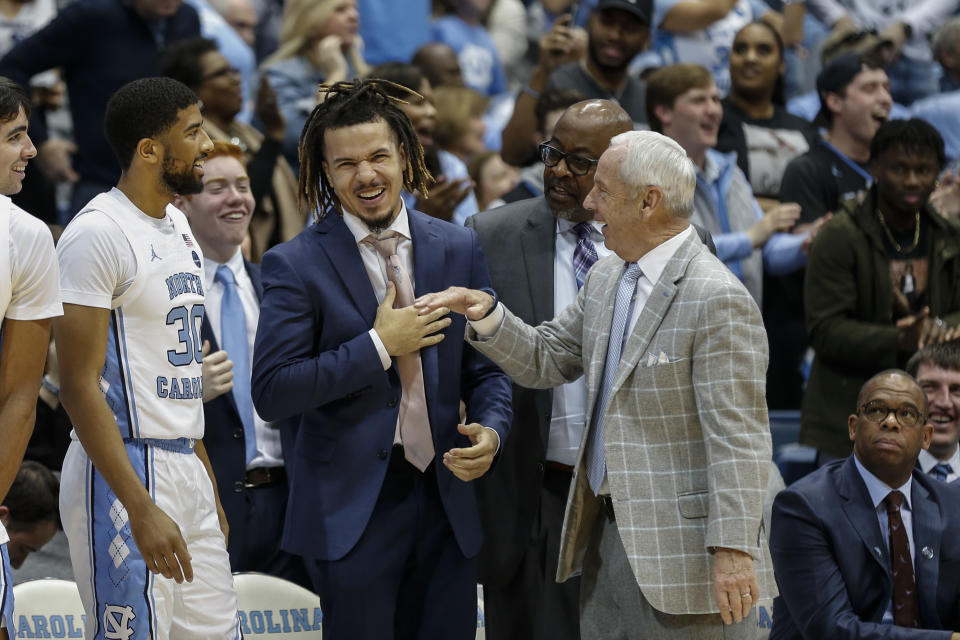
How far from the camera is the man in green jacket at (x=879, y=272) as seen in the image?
5.86 metres

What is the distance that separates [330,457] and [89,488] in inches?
25.8

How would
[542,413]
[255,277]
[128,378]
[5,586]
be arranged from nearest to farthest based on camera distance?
[5,586]
[128,378]
[542,413]
[255,277]

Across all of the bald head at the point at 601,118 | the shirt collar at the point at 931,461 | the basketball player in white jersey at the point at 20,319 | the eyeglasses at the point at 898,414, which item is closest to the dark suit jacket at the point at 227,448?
the bald head at the point at 601,118

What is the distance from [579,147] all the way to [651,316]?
1.09 meters

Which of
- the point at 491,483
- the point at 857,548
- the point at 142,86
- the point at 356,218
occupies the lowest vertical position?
the point at 857,548

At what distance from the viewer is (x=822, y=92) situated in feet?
23.1

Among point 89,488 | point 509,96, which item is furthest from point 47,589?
point 509,96

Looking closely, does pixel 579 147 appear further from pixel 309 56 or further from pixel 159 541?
pixel 309 56

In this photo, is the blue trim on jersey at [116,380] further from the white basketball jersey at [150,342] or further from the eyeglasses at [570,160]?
the eyeglasses at [570,160]

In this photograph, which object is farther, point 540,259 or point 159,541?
point 540,259

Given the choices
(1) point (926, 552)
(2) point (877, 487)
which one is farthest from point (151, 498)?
(1) point (926, 552)

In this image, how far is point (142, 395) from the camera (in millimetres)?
3697

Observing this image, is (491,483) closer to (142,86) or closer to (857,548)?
(857,548)

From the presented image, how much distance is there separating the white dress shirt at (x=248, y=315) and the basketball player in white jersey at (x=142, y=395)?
1.16 meters
